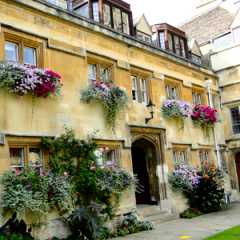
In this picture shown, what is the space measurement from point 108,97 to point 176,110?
3940 mm

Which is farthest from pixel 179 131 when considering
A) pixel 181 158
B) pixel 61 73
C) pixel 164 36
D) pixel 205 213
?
pixel 61 73

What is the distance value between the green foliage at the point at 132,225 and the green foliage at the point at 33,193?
223 cm

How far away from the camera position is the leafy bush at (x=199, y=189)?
1445 cm

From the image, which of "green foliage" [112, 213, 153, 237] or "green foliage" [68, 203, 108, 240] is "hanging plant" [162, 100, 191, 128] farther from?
"green foliage" [68, 203, 108, 240]

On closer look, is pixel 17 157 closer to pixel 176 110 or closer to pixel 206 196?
pixel 176 110

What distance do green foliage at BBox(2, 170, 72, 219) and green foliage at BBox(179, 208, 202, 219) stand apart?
18.4 ft

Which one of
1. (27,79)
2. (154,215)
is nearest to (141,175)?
(154,215)

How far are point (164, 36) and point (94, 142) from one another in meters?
8.13

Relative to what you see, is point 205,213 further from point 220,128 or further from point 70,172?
point 70,172

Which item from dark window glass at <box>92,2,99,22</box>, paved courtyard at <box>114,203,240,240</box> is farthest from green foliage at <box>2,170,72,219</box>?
dark window glass at <box>92,2,99,22</box>

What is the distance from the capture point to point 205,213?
14797 millimetres

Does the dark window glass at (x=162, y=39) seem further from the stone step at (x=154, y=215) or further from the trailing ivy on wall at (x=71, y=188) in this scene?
the trailing ivy on wall at (x=71, y=188)

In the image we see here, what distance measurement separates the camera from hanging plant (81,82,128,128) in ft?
38.4


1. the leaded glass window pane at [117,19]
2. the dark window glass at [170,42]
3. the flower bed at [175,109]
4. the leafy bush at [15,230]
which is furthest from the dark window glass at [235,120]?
the leafy bush at [15,230]
